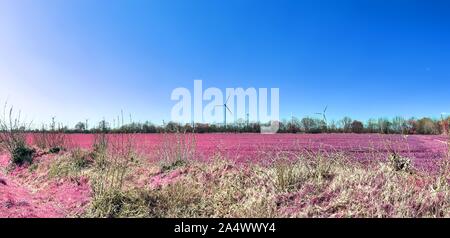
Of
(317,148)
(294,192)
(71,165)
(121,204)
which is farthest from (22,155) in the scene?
(294,192)

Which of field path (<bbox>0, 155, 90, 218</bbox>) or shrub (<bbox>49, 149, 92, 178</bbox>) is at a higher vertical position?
shrub (<bbox>49, 149, 92, 178</bbox>)

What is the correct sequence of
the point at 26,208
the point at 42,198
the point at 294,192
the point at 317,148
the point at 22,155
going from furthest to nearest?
1. the point at 317,148
2. the point at 22,155
3. the point at 42,198
4. the point at 26,208
5. the point at 294,192

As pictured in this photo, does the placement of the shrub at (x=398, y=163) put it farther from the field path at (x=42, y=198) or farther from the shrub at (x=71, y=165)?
the shrub at (x=71, y=165)

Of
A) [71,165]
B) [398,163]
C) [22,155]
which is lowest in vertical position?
[71,165]

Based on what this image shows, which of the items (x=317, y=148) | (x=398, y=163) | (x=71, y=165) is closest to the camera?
(x=398, y=163)

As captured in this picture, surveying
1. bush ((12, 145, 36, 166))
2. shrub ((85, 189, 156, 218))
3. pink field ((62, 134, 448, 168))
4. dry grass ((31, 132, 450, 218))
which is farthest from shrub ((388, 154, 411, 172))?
bush ((12, 145, 36, 166))

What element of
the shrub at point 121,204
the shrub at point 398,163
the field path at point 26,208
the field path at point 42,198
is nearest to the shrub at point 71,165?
the field path at point 42,198

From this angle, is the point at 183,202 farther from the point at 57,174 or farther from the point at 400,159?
the point at 57,174

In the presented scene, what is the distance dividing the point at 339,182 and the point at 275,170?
3.45 feet

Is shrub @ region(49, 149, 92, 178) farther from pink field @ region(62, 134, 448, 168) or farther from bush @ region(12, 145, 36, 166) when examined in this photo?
bush @ region(12, 145, 36, 166)

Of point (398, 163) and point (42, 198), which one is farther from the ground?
point (398, 163)

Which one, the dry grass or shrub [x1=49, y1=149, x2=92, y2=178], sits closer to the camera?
the dry grass

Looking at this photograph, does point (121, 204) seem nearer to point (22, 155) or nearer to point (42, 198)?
point (42, 198)

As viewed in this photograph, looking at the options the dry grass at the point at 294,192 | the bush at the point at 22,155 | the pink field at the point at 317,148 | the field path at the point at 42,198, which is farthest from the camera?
the bush at the point at 22,155
